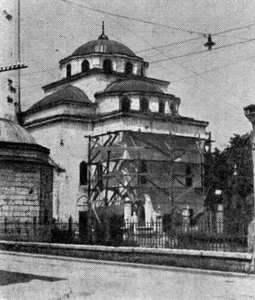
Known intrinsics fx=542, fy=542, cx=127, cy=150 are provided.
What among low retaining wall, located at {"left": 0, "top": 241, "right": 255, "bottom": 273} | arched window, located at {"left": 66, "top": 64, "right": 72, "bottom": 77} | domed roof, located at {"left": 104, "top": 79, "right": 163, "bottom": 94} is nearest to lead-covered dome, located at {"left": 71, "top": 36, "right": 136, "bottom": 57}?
arched window, located at {"left": 66, "top": 64, "right": 72, "bottom": 77}

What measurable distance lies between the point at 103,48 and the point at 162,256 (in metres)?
24.6

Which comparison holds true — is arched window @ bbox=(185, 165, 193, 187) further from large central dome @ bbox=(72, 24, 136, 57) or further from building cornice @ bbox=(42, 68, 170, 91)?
large central dome @ bbox=(72, 24, 136, 57)

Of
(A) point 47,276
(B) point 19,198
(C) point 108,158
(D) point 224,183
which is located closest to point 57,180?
(C) point 108,158

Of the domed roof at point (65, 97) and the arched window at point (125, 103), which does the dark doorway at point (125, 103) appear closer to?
the arched window at point (125, 103)

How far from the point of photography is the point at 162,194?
29.5 metres

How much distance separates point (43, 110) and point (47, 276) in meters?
23.2

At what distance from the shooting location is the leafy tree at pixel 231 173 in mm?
28141

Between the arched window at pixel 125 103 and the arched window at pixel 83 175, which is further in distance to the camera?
the arched window at pixel 125 103

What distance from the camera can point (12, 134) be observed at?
25.7 m

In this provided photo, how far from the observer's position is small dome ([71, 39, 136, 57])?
115ft

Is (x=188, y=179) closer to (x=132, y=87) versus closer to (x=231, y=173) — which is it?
(x=231, y=173)

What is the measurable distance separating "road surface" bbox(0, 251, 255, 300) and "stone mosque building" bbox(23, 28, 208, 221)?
1432 cm

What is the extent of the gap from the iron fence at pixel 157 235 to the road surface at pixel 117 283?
4.85 feet

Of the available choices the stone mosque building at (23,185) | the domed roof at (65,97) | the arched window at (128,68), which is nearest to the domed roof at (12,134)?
the stone mosque building at (23,185)
